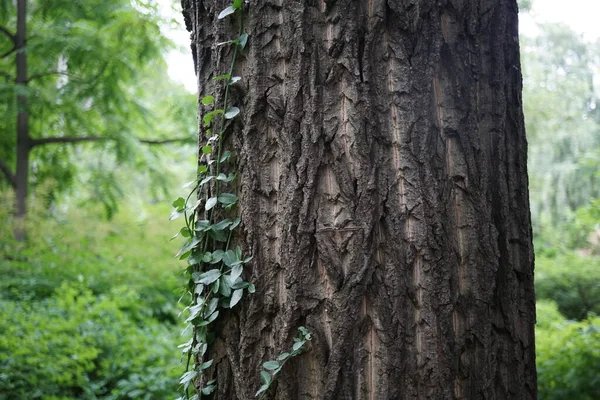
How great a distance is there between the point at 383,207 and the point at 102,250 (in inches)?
211

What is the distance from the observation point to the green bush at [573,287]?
761 cm

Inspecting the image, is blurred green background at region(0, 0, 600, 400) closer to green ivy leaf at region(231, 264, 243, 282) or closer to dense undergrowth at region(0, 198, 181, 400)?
dense undergrowth at region(0, 198, 181, 400)

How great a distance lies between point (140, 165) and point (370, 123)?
19.2ft

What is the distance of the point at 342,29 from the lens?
132 centimetres

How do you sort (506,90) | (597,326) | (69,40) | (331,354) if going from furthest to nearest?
(69,40) → (597,326) → (506,90) → (331,354)

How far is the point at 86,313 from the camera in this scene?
408 cm

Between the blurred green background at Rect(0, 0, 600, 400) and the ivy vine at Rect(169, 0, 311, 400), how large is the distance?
166 centimetres

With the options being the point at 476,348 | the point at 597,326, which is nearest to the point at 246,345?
the point at 476,348

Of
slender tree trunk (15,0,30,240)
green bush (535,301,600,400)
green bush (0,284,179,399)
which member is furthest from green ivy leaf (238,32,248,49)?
slender tree trunk (15,0,30,240)

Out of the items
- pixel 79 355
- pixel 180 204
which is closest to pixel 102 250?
pixel 79 355

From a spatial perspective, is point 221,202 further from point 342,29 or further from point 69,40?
point 69,40

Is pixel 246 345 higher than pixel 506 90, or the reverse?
pixel 506 90

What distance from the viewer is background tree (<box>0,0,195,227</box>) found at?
5.66m

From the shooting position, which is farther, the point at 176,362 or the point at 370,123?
the point at 176,362
